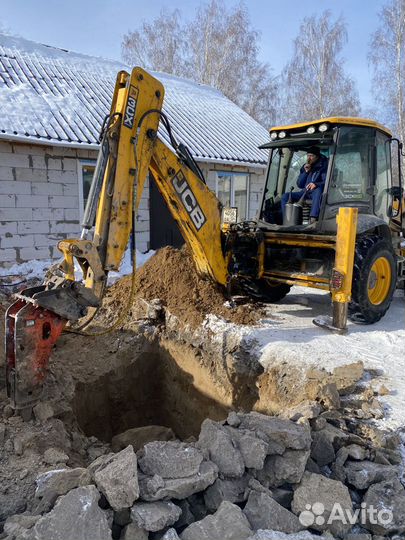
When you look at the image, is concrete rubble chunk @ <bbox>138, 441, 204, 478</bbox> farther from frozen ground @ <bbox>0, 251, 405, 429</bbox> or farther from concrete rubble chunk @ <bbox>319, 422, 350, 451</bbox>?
frozen ground @ <bbox>0, 251, 405, 429</bbox>

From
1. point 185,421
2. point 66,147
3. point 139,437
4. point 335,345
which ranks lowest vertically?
point 185,421

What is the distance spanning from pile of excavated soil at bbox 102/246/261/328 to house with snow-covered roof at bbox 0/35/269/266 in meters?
3.14

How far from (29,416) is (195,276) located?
325 centimetres

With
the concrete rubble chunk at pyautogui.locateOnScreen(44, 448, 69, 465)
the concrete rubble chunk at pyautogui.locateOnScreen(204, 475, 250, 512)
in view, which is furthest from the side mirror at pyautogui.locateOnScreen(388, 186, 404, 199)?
the concrete rubble chunk at pyautogui.locateOnScreen(44, 448, 69, 465)

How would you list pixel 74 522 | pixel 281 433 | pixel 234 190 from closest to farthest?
1. pixel 74 522
2. pixel 281 433
3. pixel 234 190

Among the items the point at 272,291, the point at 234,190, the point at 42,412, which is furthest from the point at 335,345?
the point at 234,190

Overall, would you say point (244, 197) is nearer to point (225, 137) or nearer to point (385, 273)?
point (225, 137)

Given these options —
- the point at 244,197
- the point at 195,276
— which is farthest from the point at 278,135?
the point at 244,197

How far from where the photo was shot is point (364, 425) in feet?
11.2

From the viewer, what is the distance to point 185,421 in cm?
555

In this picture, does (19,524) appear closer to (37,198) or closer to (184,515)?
(184,515)

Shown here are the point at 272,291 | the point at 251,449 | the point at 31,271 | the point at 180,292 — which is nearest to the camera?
the point at 251,449

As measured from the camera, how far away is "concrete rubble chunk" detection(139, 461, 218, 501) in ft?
7.67

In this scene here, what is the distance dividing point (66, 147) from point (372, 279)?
6.51 meters
